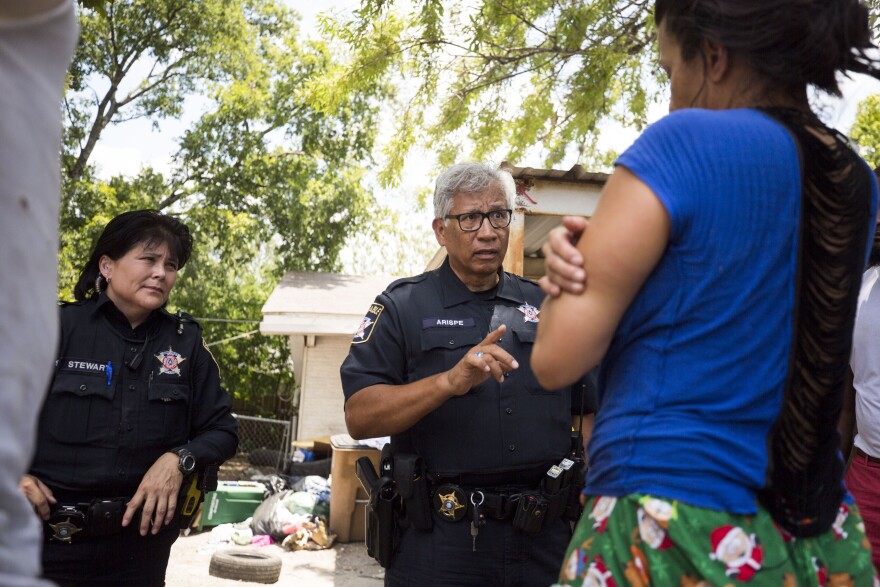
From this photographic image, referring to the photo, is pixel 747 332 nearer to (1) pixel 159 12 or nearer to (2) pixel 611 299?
(2) pixel 611 299

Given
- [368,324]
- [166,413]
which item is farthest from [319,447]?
[368,324]

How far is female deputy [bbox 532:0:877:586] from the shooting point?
4.69 ft

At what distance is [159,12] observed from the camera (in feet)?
63.4

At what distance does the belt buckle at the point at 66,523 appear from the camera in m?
3.28

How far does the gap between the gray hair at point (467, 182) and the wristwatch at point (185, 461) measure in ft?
4.84

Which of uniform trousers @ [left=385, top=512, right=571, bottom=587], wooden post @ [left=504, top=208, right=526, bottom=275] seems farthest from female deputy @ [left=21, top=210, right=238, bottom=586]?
wooden post @ [left=504, top=208, right=526, bottom=275]

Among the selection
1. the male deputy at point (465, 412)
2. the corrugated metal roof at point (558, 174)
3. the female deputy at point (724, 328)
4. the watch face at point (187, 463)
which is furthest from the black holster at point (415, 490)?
the corrugated metal roof at point (558, 174)

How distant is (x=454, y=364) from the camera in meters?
3.39

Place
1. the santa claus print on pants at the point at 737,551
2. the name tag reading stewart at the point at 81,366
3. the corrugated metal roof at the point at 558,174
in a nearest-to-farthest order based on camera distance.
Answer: the santa claus print on pants at the point at 737,551
the name tag reading stewart at the point at 81,366
the corrugated metal roof at the point at 558,174

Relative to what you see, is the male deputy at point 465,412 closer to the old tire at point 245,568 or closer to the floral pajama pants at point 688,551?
the floral pajama pants at point 688,551

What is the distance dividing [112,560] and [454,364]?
1593mm

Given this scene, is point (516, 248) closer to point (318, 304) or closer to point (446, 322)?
point (446, 322)

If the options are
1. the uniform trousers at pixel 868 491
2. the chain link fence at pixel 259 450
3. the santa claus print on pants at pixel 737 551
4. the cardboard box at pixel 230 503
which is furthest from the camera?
the chain link fence at pixel 259 450

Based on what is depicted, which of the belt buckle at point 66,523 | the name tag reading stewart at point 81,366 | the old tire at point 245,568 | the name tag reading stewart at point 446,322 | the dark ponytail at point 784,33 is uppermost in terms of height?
the dark ponytail at point 784,33
